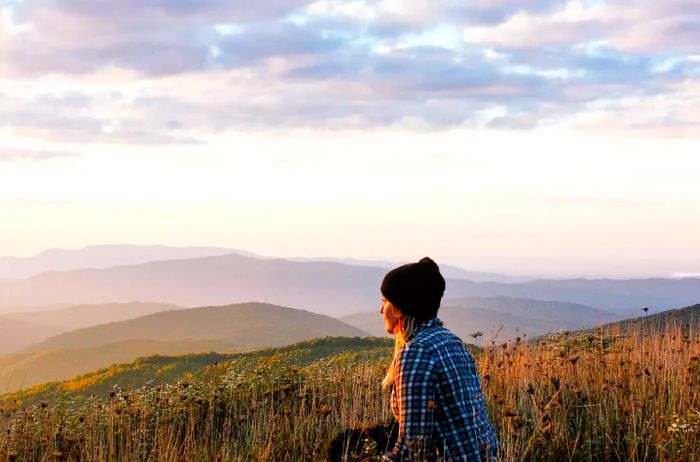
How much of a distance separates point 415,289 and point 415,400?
680 mm

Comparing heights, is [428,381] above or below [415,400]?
above

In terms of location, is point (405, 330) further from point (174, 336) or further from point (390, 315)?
point (174, 336)

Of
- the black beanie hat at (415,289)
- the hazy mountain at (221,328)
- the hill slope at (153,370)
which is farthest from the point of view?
the hazy mountain at (221,328)

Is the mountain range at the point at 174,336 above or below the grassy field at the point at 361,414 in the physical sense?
below

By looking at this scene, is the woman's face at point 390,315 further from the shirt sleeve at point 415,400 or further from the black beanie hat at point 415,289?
the shirt sleeve at point 415,400

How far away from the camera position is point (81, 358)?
346 ft

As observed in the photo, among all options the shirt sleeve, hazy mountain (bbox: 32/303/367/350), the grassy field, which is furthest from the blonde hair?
hazy mountain (bbox: 32/303/367/350)

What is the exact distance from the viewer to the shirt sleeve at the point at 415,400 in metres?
4.36

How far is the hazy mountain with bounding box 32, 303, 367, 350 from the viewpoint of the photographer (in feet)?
440

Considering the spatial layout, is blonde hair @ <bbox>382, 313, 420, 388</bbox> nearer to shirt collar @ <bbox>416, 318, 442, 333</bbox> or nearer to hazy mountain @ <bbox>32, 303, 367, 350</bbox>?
shirt collar @ <bbox>416, 318, 442, 333</bbox>

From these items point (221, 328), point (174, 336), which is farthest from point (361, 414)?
point (174, 336)

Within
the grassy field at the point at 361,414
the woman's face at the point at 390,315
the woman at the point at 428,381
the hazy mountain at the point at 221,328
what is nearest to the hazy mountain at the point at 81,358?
the hazy mountain at the point at 221,328

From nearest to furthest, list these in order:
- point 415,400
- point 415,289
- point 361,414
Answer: point 415,400 → point 415,289 → point 361,414

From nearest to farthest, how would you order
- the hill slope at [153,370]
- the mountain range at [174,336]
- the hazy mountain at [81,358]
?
the hill slope at [153,370]
the hazy mountain at [81,358]
the mountain range at [174,336]
